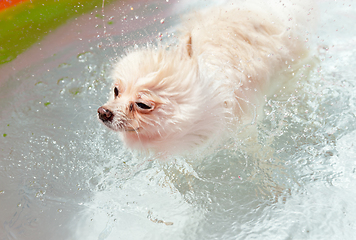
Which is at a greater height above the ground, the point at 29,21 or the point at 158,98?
the point at 29,21

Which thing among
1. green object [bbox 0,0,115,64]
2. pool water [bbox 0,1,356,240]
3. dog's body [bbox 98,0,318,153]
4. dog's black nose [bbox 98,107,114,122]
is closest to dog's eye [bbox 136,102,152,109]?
dog's body [bbox 98,0,318,153]

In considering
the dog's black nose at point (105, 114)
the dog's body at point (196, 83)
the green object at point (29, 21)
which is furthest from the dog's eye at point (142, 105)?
the green object at point (29, 21)

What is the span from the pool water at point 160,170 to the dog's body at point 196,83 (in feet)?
0.85

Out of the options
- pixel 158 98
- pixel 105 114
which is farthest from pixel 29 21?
pixel 158 98

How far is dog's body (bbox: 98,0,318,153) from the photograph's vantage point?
1.35 metres

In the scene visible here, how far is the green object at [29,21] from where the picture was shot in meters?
2.57

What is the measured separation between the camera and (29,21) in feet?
8.71

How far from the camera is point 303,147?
208 cm

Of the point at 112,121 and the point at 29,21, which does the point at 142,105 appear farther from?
the point at 29,21

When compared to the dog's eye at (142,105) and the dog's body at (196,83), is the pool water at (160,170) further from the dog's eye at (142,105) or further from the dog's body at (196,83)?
the dog's eye at (142,105)

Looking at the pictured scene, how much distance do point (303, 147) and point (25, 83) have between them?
2.43 metres

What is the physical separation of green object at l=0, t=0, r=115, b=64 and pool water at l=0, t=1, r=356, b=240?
115 millimetres

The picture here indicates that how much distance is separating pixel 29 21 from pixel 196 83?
214 cm

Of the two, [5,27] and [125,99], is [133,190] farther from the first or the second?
[5,27]
